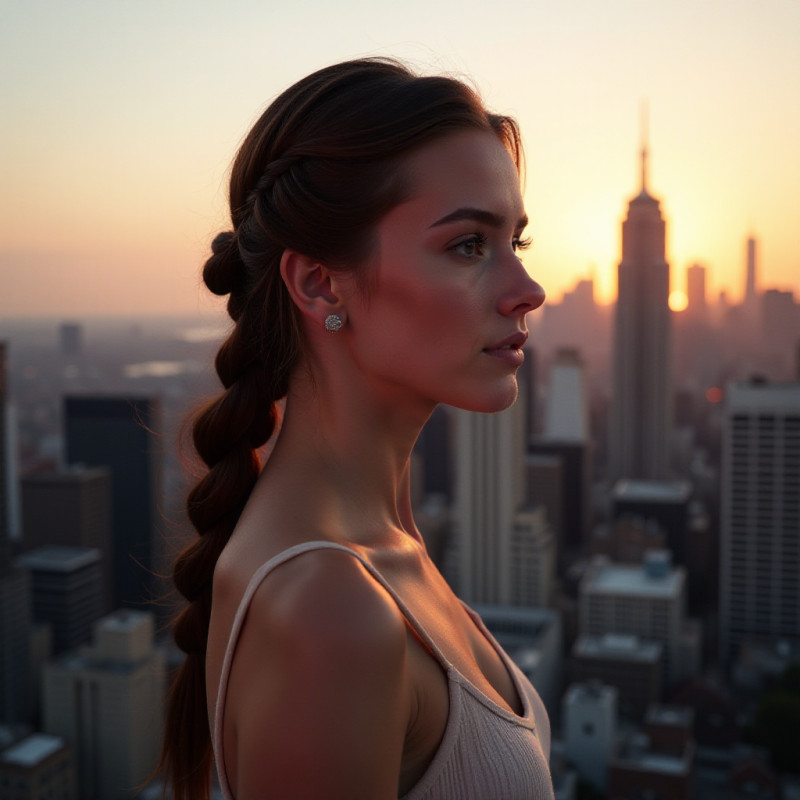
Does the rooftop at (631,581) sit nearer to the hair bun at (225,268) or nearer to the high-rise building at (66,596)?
the high-rise building at (66,596)

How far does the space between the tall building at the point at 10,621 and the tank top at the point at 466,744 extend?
12108 millimetres

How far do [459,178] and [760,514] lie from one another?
17180 mm

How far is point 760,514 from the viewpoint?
16734mm

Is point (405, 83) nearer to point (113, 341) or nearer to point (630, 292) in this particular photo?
point (113, 341)

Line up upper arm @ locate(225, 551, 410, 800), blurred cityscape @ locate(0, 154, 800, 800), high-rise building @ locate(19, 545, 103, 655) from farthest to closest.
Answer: high-rise building @ locate(19, 545, 103, 655) < blurred cityscape @ locate(0, 154, 800, 800) < upper arm @ locate(225, 551, 410, 800)

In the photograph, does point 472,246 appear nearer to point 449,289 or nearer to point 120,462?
point 449,289

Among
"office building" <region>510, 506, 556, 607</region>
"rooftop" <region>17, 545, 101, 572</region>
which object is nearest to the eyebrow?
"rooftop" <region>17, 545, 101, 572</region>

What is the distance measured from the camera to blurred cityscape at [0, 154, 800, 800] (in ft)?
32.2

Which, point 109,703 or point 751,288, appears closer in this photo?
point 109,703

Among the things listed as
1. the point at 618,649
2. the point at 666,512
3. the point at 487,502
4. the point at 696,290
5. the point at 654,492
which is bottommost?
the point at 618,649

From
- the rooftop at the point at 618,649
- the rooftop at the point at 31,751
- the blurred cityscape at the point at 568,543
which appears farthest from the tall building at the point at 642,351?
the rooftop at the point at 31,751

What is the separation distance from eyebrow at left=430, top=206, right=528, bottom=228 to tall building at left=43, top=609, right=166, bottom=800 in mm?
8819

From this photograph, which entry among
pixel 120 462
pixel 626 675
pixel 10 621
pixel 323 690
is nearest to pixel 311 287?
pixel 323 690

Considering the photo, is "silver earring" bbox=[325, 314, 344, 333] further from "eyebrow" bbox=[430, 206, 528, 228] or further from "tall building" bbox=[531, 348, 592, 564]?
"tall building" bbox=[531, 348, 592, 564]
